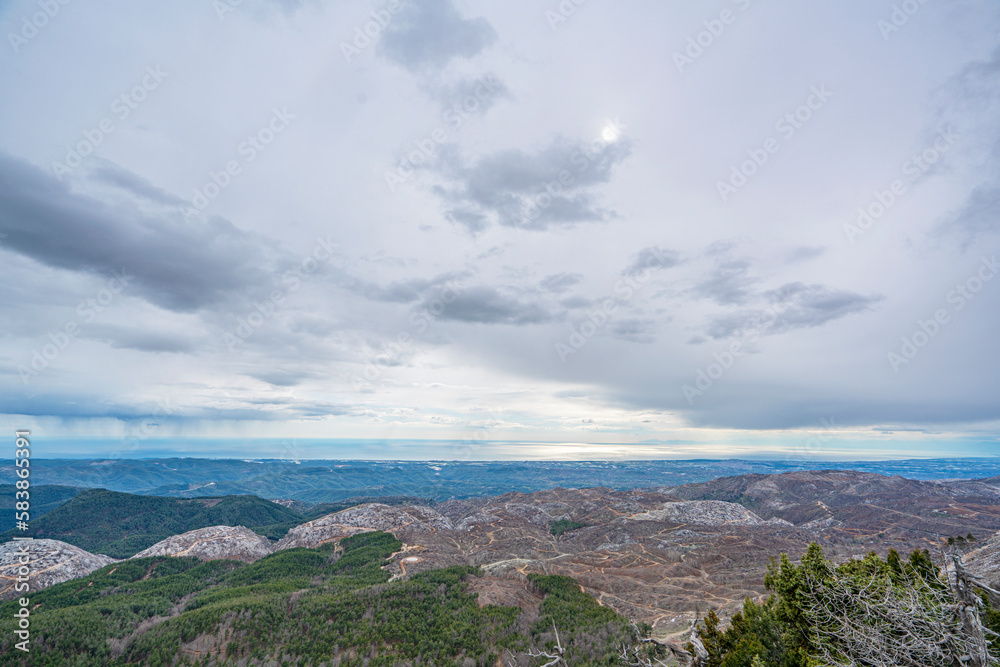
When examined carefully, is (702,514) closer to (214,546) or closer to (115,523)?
(214,546)

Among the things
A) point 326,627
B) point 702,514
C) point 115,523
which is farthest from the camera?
point 115,523

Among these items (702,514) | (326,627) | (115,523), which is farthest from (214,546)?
(702,514)

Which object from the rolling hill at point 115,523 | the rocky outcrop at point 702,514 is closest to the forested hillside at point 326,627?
the rocky outcrop at point 702,514

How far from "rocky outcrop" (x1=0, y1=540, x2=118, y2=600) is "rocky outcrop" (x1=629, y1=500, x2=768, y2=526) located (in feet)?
465

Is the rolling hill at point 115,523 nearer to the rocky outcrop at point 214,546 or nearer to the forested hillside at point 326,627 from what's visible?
the rocky outcrop at point 214,546

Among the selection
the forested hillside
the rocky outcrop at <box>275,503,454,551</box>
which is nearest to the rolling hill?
the rocky outcrop at <box>275,503,454,551</box>

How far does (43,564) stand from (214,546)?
89.9ft

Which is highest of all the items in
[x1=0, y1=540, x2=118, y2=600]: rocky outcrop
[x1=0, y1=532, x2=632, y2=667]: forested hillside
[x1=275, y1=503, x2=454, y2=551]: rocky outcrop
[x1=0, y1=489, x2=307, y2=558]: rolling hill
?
[x1=0, y1=532, x2=632, y2=667]: forested hillside

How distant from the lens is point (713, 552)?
9188cm

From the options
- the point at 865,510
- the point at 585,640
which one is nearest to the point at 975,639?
the point at 585,640

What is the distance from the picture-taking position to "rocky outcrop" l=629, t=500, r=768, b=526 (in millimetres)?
138500

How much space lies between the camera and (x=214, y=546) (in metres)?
96.2

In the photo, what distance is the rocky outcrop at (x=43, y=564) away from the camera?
71750mm

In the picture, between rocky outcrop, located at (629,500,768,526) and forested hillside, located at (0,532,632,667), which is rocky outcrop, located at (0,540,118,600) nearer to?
forested hillside, located at (0,532,632,667)
